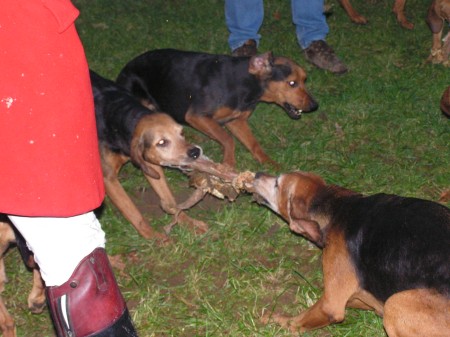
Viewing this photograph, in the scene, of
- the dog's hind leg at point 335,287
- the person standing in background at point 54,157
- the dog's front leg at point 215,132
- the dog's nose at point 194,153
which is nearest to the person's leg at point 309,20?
the dog's front leg at point 215,132

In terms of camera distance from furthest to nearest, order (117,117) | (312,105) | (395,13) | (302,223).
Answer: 1. (395,13)
2. (312,105)
3. (117,117)
4. (302,223)

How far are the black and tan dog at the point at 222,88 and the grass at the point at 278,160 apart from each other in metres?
0.28

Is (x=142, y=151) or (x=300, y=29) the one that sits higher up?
(x=142, y=151)

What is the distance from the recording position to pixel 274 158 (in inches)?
245

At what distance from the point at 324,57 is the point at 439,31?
140 cm

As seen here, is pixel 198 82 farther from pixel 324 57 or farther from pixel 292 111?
pixel 324 57

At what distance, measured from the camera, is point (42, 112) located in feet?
8.23

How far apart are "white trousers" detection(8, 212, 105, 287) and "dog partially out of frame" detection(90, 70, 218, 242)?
2.44 meters

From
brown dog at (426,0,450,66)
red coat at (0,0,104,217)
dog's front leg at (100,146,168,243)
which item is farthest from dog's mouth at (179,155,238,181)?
brown dog at (426,0,450,66)

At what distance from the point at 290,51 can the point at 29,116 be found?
591 cm

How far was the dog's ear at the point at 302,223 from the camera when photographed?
163 inches

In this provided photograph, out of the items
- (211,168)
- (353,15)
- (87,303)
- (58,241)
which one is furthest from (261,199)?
(353,15)

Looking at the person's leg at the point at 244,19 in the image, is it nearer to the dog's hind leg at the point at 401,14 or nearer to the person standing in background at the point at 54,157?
the dog's hind leg at the point at 401,14

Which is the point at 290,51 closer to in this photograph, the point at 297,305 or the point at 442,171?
the point at 442,171
